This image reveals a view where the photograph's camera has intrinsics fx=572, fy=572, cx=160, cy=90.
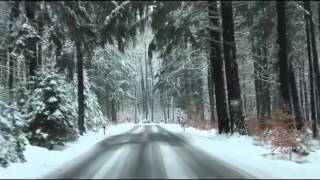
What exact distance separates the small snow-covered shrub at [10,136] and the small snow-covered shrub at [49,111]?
15.0 ft

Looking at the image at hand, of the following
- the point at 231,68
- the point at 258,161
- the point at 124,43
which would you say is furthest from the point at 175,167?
the point at 124,43

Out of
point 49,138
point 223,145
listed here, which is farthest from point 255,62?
point 49,138

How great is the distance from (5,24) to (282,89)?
39.2 ft

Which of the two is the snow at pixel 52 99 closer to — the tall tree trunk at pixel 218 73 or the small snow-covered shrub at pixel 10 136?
the small snow-covered shrub at pixel 10 136

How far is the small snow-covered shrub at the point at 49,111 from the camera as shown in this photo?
78.7 feet

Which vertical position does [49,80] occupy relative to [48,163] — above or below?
above

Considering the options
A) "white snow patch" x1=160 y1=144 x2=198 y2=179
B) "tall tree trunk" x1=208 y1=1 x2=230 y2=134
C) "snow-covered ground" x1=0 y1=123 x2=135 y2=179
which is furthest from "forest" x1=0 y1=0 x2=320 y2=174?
"white snow patch" x1=160 y1=144 x2=198 y2=179

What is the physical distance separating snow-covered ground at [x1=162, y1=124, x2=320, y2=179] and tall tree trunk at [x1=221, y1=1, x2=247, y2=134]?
1.06 metres

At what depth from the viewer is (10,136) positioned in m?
18.2

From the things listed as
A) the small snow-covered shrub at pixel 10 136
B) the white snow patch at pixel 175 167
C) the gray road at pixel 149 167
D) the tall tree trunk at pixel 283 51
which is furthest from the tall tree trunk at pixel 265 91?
the small snow-covered shrub at pixel 10 136

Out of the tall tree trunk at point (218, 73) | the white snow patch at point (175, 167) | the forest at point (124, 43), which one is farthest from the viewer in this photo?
the tall tree trunk at point (218, 73)

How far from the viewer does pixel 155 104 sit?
496ft

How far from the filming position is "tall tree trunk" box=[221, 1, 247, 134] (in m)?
26.5

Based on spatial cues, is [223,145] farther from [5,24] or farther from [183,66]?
[183,66]
